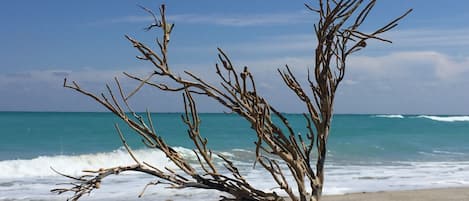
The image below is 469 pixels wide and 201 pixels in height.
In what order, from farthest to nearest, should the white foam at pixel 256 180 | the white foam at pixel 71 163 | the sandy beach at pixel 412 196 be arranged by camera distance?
the white foam at pixel 71 163 < the white foam at pixel 256 180 < the sandy beach at pixel 412 196

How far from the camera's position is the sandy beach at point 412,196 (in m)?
9.29

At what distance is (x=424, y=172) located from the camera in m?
14.3

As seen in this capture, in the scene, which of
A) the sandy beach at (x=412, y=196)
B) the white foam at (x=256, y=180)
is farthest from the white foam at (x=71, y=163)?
the sandy beach at (x=412, y=196)

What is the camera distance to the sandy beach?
929 centimetres

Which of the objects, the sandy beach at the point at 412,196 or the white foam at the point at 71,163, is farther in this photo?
the white foam at the point at 71,163

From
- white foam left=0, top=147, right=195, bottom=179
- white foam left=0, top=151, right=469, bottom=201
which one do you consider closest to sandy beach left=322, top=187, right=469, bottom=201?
white foam left=0, top=151, right=469, bottom=201

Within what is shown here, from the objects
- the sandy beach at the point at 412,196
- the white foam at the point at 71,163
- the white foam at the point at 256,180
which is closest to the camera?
the sandy beach at the point at 412,196

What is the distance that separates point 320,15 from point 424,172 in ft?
41.2

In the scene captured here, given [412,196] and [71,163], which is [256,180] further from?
[71,163]

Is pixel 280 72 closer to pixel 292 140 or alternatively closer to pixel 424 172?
pixel 292 140

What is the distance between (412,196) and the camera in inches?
376

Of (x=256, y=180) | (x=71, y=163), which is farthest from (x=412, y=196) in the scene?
(x=71, y=163)

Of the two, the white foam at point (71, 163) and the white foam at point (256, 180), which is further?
the white foam at point (71, 163)

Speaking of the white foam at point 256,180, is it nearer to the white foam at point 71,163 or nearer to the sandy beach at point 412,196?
the white foam at point 71,163
